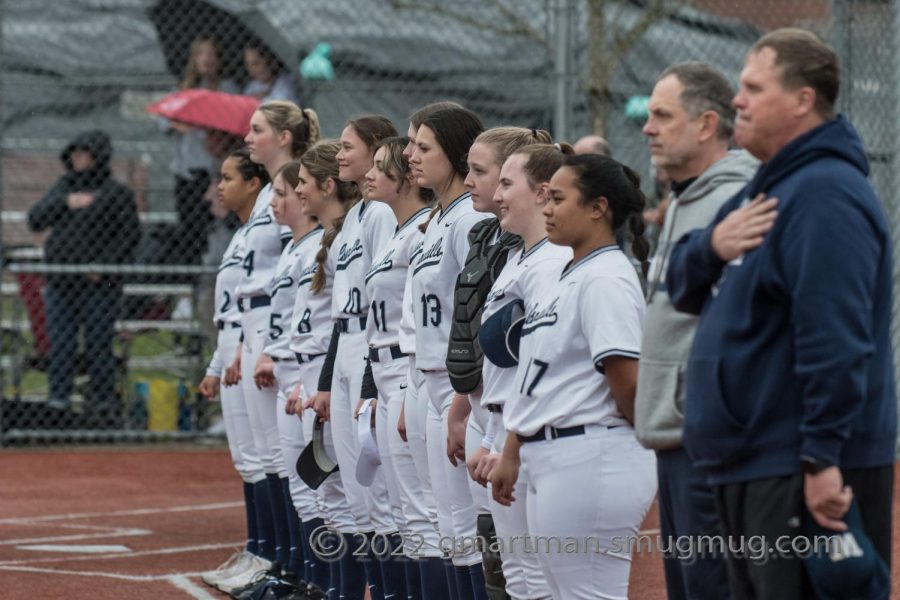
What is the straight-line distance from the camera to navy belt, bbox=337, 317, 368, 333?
596cm

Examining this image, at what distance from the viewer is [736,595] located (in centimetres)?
332

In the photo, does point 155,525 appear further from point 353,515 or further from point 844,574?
point 844,574

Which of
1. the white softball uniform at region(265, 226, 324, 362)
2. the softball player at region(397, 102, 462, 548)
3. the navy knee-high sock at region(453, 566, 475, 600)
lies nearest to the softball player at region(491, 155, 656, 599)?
the navy knee-high sock at region(453, 566, 475, 600)

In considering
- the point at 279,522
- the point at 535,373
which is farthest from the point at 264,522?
the point at 535,373

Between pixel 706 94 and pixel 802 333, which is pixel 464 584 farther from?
pixel 802 333

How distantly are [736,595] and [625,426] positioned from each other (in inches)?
32.2

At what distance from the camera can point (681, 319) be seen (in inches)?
137

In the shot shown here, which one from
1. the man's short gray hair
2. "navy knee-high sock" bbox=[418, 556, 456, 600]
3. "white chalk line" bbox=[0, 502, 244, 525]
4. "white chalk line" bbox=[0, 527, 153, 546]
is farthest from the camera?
"white chalk line" bbox=[0, 502, 244, 525]

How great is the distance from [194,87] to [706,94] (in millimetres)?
8822

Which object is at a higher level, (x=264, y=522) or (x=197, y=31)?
(x=197, y=31)

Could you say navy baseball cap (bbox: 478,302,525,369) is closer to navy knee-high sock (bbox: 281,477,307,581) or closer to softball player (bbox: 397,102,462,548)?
softball player (bbox: 397,102,462,548)

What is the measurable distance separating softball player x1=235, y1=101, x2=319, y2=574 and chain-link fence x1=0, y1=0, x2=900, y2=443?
3.72m

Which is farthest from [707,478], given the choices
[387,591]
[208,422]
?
[208,422]

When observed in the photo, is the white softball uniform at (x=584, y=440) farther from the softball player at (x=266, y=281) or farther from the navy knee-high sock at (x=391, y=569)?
the softball player at (x=266, y=281)
